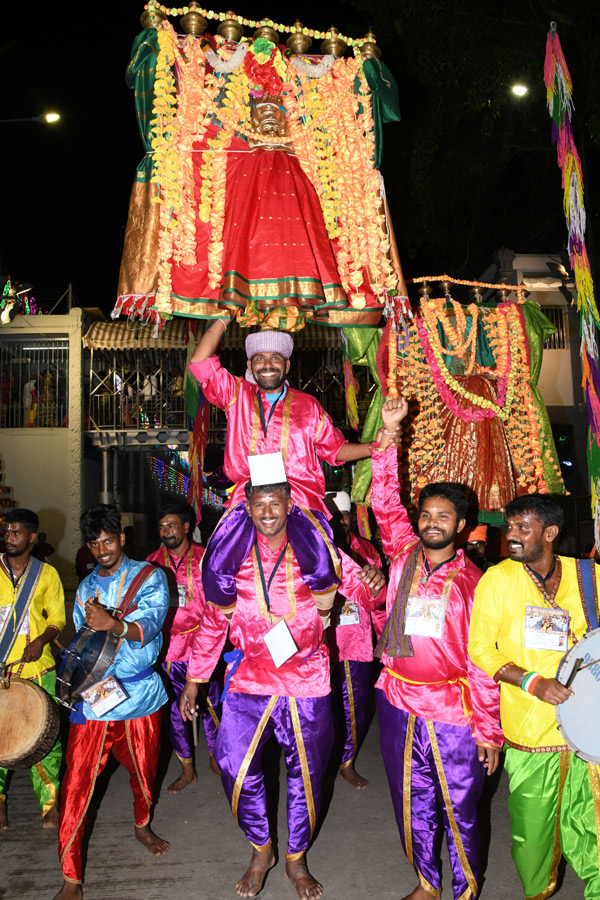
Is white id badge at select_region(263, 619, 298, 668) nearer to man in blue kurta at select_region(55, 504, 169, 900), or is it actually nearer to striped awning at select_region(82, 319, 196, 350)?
man in blue kurta at select_region(55, 504, 169, 900)

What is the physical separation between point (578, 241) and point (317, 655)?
8.59 feet

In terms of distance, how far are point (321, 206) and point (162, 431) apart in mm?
11409

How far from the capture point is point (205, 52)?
3.95m

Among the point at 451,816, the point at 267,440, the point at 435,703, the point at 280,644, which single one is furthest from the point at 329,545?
the point at 451,816

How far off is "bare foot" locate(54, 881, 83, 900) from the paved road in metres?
0.07

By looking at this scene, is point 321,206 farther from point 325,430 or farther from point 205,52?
point 325,430

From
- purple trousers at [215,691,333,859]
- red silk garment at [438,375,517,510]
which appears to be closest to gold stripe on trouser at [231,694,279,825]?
purple trousers at [215,691,333,859]

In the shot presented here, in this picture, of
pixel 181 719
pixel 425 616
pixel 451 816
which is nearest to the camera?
pixel 451 816

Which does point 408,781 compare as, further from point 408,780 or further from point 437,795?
point 437,795

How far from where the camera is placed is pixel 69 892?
3475 millimetres

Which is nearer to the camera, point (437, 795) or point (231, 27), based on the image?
point (437, 795)

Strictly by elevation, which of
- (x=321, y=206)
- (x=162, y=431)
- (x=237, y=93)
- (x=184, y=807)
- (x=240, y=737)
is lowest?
(x=184, y=807)

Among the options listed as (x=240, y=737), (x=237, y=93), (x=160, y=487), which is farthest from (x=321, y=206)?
(x=160, y=487)

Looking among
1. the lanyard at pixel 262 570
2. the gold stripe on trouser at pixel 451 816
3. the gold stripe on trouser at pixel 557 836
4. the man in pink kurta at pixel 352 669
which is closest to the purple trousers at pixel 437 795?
the gold stripe on trouser at pixel 451 816
